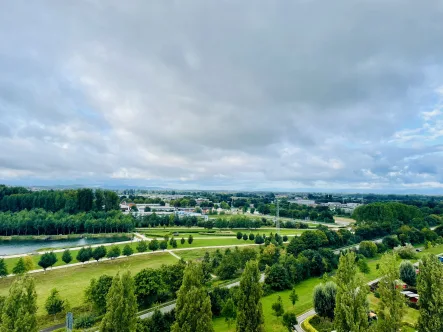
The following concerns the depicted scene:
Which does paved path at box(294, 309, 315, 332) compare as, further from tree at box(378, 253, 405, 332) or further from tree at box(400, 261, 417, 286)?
tree at box(400, 261, 417, 286)

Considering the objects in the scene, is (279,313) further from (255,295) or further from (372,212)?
(372,212)

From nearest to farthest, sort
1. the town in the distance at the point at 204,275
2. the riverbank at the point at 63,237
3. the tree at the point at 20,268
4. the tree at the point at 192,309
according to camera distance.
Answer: the tree at the point at 192,309 < the town in the distance at the point at 204,275 < the tree at the point at 20,268 < the riverbank at the point at 63,237

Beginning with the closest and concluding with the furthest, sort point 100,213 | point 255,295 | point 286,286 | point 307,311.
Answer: point 255,295 < point 307,311 < point 286,286 < point 100,213

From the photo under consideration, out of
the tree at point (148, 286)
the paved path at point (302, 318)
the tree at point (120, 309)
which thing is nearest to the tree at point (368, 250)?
the paved path at point (302, 318)

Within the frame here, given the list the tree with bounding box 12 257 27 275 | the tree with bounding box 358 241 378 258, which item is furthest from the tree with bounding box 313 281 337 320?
the tree with bounding box 12 257 27 275

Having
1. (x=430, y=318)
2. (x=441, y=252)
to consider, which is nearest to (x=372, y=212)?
(x=441, y=252)

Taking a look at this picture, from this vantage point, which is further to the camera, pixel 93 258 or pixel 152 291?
pixel 93 258

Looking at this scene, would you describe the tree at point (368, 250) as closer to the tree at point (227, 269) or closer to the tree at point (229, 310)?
the tree at point (227, 269)
